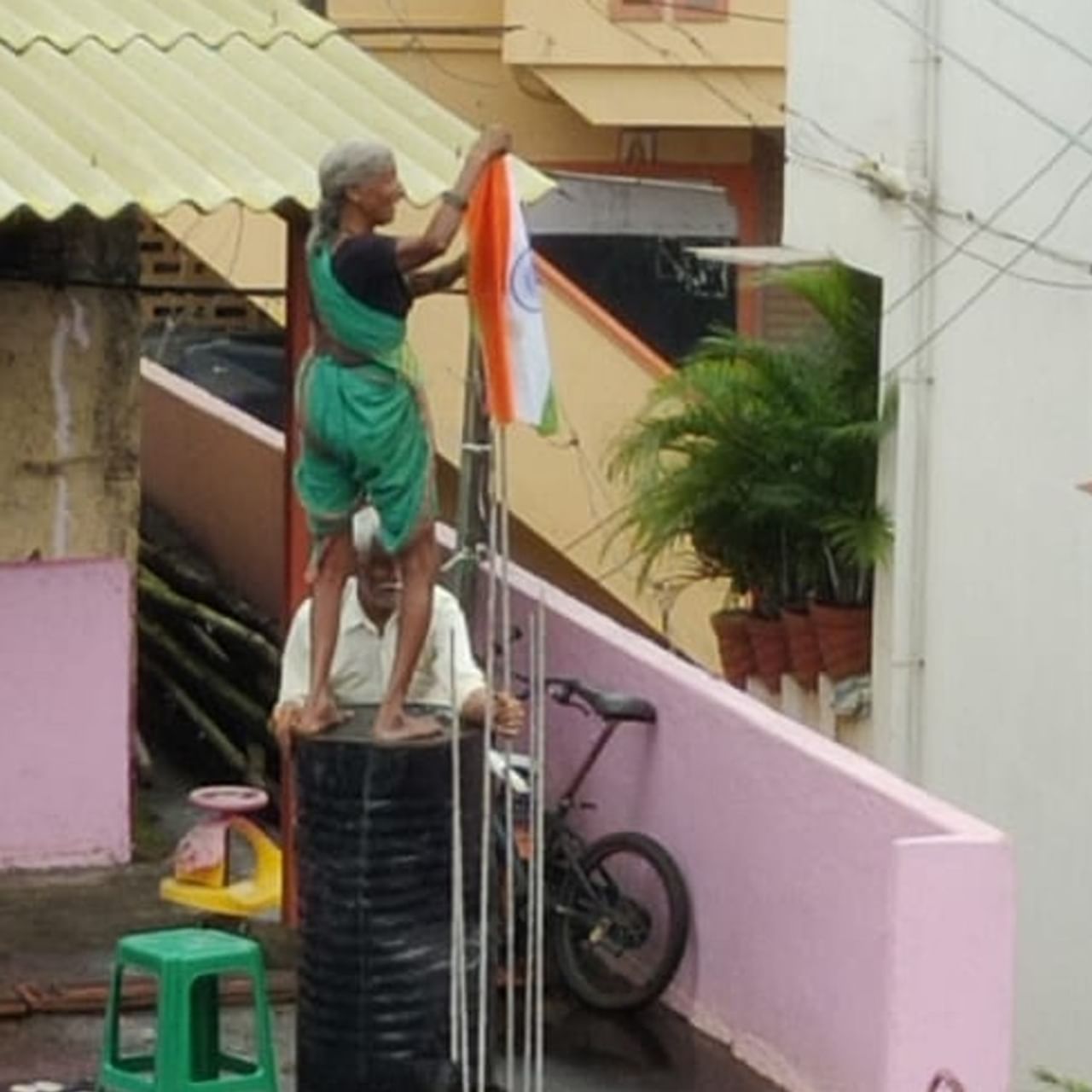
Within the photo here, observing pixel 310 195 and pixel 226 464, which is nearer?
pixel 310 195

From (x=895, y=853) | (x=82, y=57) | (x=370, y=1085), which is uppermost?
(x=82, y=57)

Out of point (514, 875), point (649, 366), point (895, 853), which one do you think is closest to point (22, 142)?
point (514, 875)

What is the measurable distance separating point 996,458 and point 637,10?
9.25m

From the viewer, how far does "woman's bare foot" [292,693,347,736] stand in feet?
34.5

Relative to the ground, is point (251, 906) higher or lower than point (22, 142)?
lower

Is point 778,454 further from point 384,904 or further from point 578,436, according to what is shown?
point 384,904

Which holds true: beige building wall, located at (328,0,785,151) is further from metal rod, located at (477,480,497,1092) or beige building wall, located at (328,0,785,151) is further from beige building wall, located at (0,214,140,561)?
metal rod, located at (477,480,497,1092)

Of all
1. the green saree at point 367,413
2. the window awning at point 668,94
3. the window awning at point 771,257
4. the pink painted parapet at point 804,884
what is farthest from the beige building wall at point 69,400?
the window awning at point 668,94

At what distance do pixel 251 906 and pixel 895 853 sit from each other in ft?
7.23

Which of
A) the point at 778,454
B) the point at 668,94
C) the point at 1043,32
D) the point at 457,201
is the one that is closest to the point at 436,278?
the point at 457,201

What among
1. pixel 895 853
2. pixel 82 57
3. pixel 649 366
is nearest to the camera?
pixel 895 853

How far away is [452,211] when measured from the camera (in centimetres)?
1002

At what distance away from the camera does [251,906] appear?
36.7ft

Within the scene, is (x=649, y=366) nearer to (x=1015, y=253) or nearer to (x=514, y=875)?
(x=1015, y=253)
